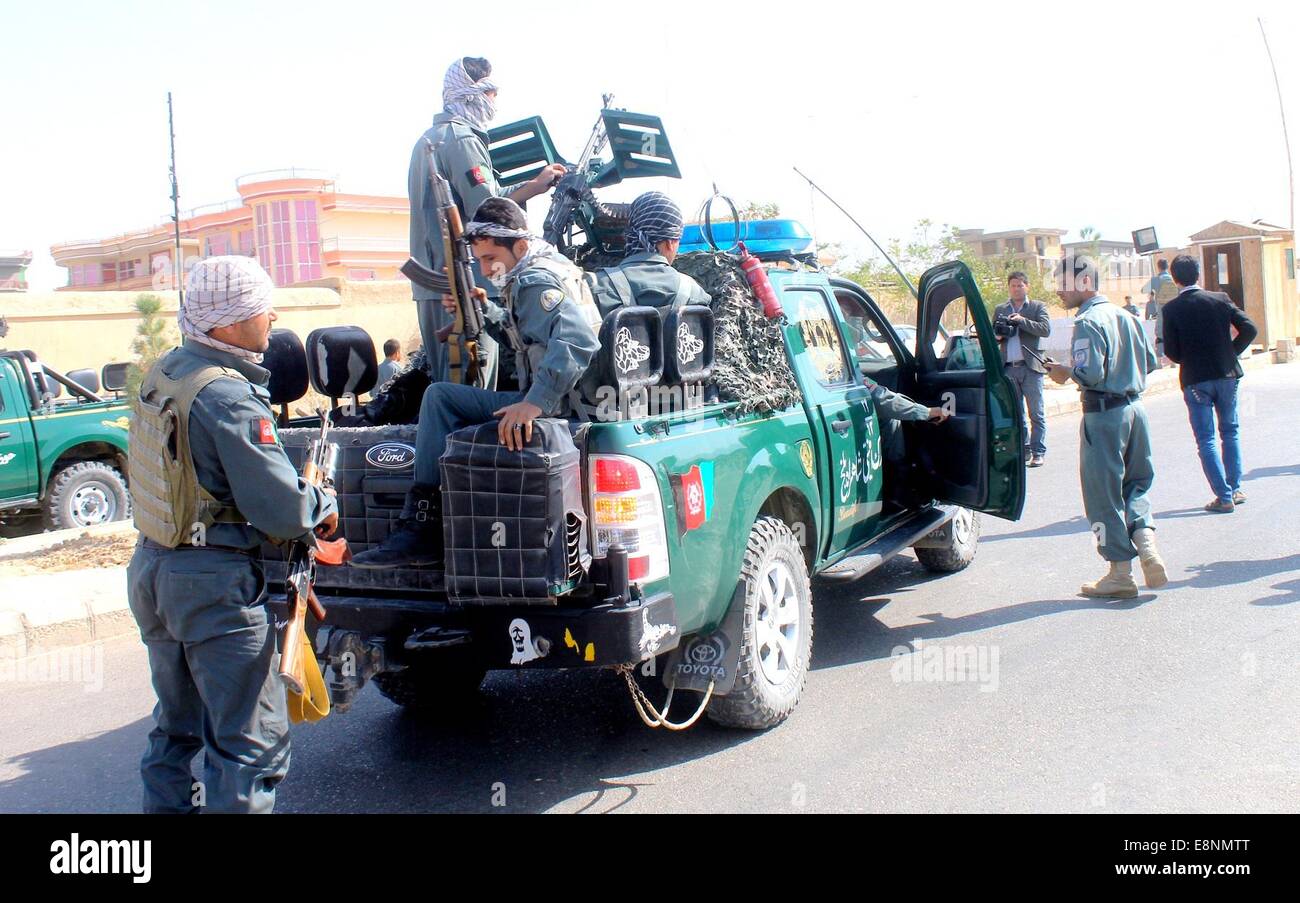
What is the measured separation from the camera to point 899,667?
5406 mm

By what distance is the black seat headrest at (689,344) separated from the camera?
173 inches

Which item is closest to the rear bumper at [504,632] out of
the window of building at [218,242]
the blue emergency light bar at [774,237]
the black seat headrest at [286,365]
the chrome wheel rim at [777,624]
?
the chrome wheel rim at [777,624]

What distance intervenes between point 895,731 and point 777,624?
0.65 metres

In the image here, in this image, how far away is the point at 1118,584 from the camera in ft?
20.8

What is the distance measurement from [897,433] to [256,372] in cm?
385

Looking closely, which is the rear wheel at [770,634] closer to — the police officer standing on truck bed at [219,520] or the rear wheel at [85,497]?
the police officer standing on truck bed at [219,520]

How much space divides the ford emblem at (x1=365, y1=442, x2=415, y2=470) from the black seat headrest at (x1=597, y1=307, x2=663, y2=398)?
824mm

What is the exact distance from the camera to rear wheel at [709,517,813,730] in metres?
4.43

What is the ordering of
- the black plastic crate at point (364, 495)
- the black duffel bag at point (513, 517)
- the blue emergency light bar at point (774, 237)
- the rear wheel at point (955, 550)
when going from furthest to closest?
the rear wheel at point (955, 550), the blue emergency light bar at point (774, 237), the black plastic crate at point (364, 495), the black duffel bag at point (513, 517)

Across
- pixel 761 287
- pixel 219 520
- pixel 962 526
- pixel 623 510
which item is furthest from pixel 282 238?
pixel 219 520

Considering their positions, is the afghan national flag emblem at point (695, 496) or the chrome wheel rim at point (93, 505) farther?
the chrome wheel rim at point (93, 505)

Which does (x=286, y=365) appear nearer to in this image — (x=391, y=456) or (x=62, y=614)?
(x=391, y=456)

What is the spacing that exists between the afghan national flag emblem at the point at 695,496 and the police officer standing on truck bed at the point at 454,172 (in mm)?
1859
